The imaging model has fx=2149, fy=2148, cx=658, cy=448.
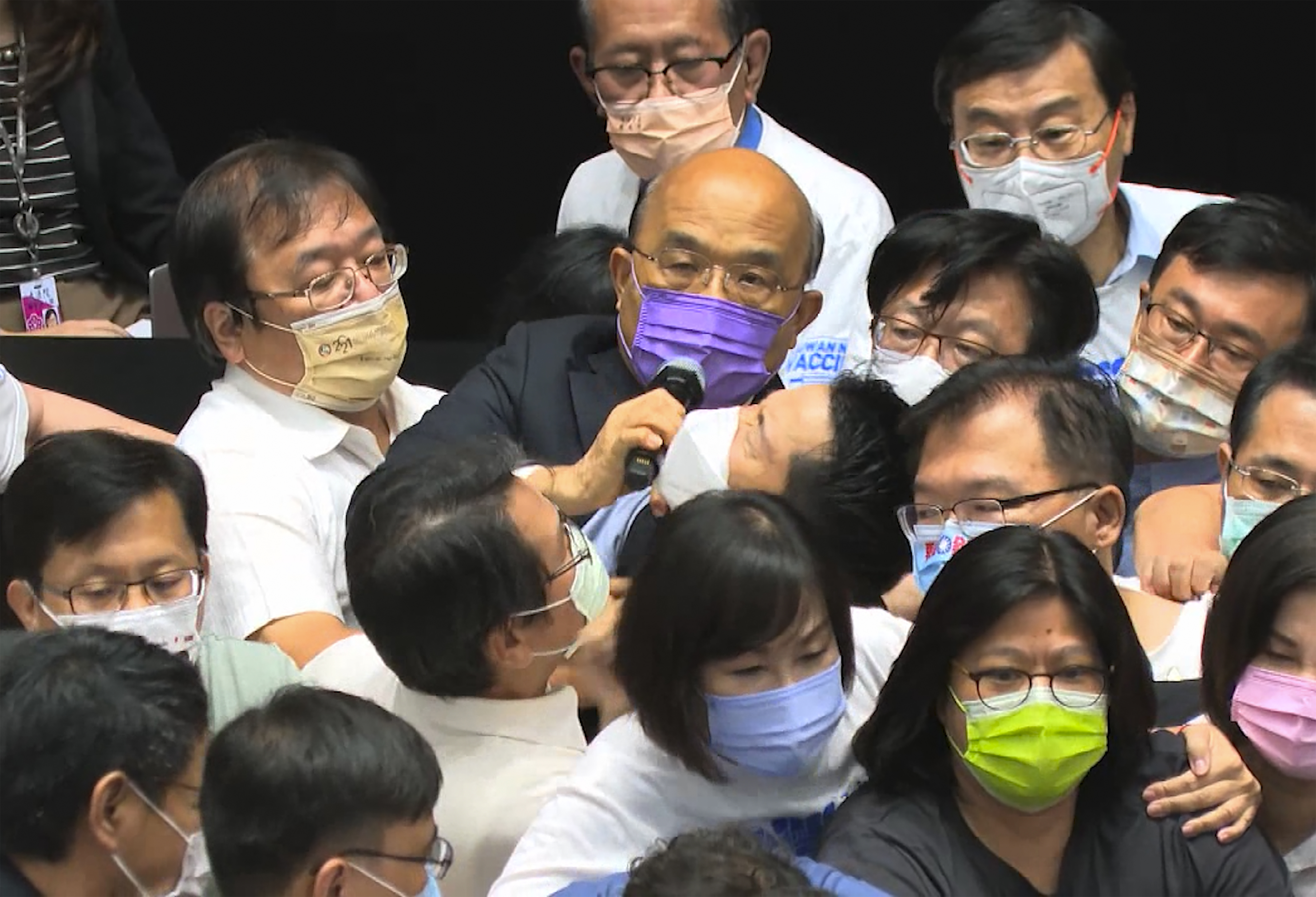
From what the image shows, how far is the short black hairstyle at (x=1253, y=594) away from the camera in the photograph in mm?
2480

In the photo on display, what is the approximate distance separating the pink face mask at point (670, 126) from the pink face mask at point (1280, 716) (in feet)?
5.34

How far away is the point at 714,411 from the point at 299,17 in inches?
96.1

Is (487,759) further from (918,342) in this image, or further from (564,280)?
(564,280)

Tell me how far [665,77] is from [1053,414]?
50.5 inches

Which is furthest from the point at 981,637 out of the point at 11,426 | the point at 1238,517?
the point at 11,426

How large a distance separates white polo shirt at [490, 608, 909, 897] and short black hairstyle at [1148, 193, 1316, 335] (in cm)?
107

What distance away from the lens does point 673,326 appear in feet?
10.4

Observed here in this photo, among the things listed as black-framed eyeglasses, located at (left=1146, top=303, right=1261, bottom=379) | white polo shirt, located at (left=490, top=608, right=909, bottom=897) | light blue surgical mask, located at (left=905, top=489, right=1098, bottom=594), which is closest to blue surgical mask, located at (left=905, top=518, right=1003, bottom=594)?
light blue surgical mask, located at (left=905, top=489, right=1098, bottom=594)

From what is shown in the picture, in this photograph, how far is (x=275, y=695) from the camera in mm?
2240

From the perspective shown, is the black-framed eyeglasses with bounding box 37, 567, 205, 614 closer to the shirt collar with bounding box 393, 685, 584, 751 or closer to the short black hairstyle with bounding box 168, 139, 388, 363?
the shirt collar with bounding box 393, 685, 584, 751

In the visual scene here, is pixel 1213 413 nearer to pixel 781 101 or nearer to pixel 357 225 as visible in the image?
pixel 357 225

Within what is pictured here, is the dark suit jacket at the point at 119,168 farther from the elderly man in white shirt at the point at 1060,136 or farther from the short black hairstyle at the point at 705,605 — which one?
the short black hairstyle at the point at 705,605

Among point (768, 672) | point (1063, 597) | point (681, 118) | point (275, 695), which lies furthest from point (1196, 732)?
point (681, 118)

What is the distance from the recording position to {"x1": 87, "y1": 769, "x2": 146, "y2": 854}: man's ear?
2182mm
